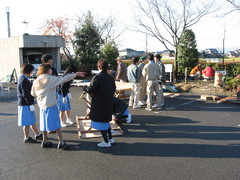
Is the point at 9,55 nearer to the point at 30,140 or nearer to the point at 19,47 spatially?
the point at 19,47

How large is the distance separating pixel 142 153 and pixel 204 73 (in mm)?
9610

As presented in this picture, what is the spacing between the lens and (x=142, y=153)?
4430 mm

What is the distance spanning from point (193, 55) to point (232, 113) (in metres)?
8.31

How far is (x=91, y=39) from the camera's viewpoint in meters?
21.7

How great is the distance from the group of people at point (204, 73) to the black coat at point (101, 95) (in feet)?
30.9

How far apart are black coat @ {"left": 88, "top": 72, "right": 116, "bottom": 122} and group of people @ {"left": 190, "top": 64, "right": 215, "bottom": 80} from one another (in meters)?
9.43

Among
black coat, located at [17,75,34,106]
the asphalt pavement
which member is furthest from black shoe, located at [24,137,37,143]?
black coat, located at [17,75,34,106]

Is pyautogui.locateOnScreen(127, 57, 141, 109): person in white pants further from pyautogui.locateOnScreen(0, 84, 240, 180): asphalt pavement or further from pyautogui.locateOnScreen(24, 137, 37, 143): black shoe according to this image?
pyautogui.locateOnScreen(24, 137, 37, 143): black shoe

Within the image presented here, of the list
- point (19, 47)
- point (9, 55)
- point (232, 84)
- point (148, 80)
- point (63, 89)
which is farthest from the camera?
point (9, 55)

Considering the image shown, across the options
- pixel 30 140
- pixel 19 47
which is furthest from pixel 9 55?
pixel 30 140

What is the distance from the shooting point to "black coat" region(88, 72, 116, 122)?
4.35m

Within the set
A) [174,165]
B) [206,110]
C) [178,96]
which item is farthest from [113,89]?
[178,96]

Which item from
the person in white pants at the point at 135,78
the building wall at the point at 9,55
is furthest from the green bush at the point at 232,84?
the building wall at the point at 9,55

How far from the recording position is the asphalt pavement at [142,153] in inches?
145
